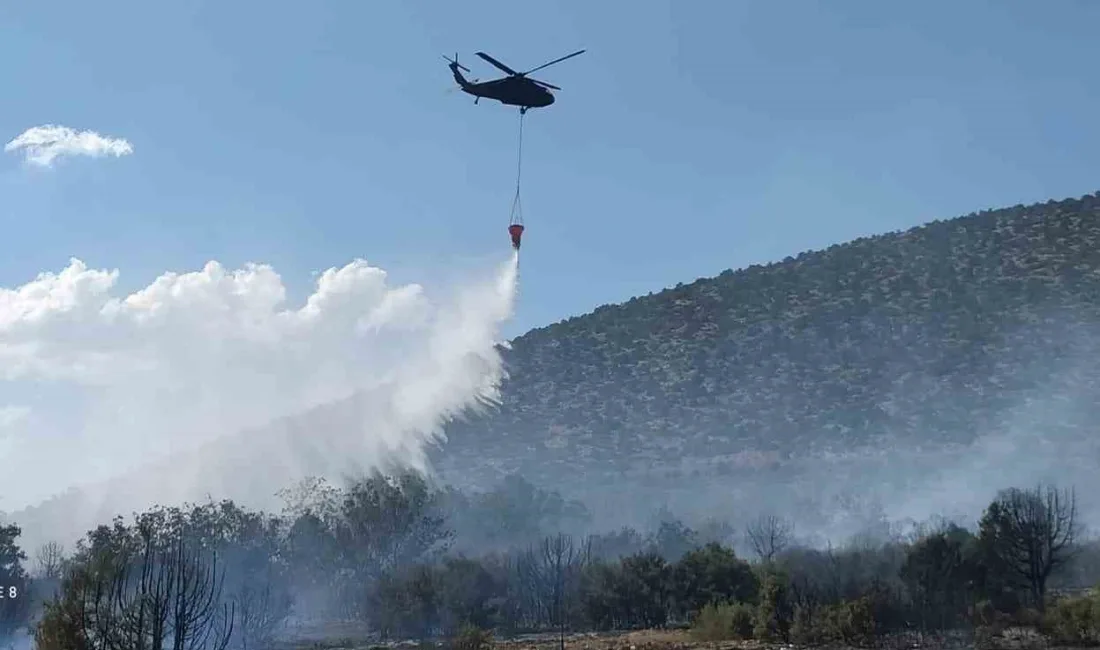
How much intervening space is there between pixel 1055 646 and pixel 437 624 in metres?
31.8

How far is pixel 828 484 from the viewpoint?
9662 cm

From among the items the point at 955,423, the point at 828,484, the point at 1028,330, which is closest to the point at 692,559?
the point at 828,484

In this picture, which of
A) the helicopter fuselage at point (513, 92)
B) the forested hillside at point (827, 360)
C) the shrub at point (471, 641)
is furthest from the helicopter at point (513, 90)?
the forested hillside at point (827, 360)

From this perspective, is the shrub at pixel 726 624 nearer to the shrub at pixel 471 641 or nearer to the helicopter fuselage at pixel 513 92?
the shrub at pixel 471 641

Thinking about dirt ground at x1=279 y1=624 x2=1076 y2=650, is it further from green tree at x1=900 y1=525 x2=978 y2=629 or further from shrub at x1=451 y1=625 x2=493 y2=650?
green tree at x1=900 y1=525 x2=978 y2=629

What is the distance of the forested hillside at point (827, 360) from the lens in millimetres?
100250

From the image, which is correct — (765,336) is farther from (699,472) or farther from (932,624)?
(932,624)

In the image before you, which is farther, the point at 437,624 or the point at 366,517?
the point at 366,517

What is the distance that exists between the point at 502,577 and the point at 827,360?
175ft

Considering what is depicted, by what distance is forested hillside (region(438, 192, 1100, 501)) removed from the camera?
329 ft

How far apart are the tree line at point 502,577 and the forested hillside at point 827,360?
1582cm

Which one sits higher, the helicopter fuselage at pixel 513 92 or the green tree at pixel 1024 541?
the helicopter fuselage at pixel 513 92

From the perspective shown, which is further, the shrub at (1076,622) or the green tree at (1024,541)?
the green tree at (1024,541)

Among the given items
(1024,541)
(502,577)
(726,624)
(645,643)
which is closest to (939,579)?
(1024,541)
